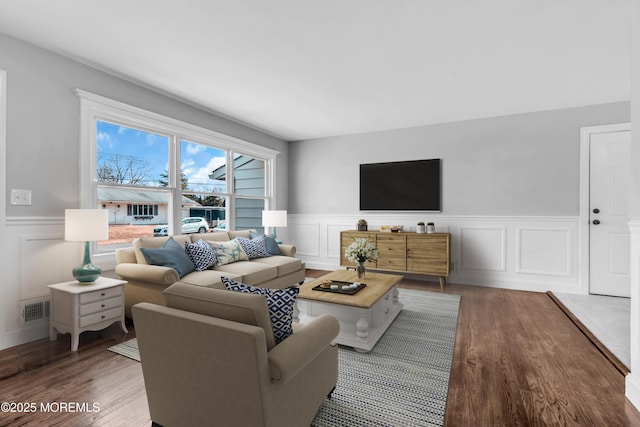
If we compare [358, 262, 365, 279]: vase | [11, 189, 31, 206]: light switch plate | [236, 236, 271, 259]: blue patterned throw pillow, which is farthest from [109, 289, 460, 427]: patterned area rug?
[236, 236, 271, 259]: blue patterned throw pillow

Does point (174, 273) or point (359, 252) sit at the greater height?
point (359, 252)

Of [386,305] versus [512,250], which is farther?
[512,250]

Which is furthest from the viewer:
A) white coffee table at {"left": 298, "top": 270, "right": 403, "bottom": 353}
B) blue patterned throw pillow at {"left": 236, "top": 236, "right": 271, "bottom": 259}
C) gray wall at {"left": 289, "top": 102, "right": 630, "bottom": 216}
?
gray wall at {"left": 289, "top": 102, "right": 630, "bottom": 216}

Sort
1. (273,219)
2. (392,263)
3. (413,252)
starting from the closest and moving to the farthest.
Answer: (413,252) < (392,263) < (273,219)

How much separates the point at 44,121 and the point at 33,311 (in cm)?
166

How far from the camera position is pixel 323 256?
19.7 ft

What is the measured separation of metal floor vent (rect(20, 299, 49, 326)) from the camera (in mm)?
2689

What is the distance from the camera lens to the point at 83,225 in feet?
8.75

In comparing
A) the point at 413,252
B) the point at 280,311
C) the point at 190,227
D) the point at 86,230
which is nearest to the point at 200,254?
the point at 190,227

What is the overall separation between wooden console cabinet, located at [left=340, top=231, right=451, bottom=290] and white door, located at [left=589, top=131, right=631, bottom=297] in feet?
5.95

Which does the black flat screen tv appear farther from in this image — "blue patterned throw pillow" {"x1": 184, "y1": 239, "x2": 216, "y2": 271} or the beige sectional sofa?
"blue patterned throw pillow" {"x1": 184, "y1": 239, "x2": 216, "y2": 271}

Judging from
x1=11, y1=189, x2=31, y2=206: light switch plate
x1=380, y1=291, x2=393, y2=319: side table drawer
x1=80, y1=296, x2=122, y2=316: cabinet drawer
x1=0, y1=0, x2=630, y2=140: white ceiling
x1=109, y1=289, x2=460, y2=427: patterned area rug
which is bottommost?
x1=109, y1=289, x2=460, y2=427: patterned area rug

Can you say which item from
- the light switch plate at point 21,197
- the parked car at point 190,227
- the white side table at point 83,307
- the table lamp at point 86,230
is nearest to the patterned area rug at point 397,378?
the white side table at point 83,307

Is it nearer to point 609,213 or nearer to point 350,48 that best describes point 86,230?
point 350,48
